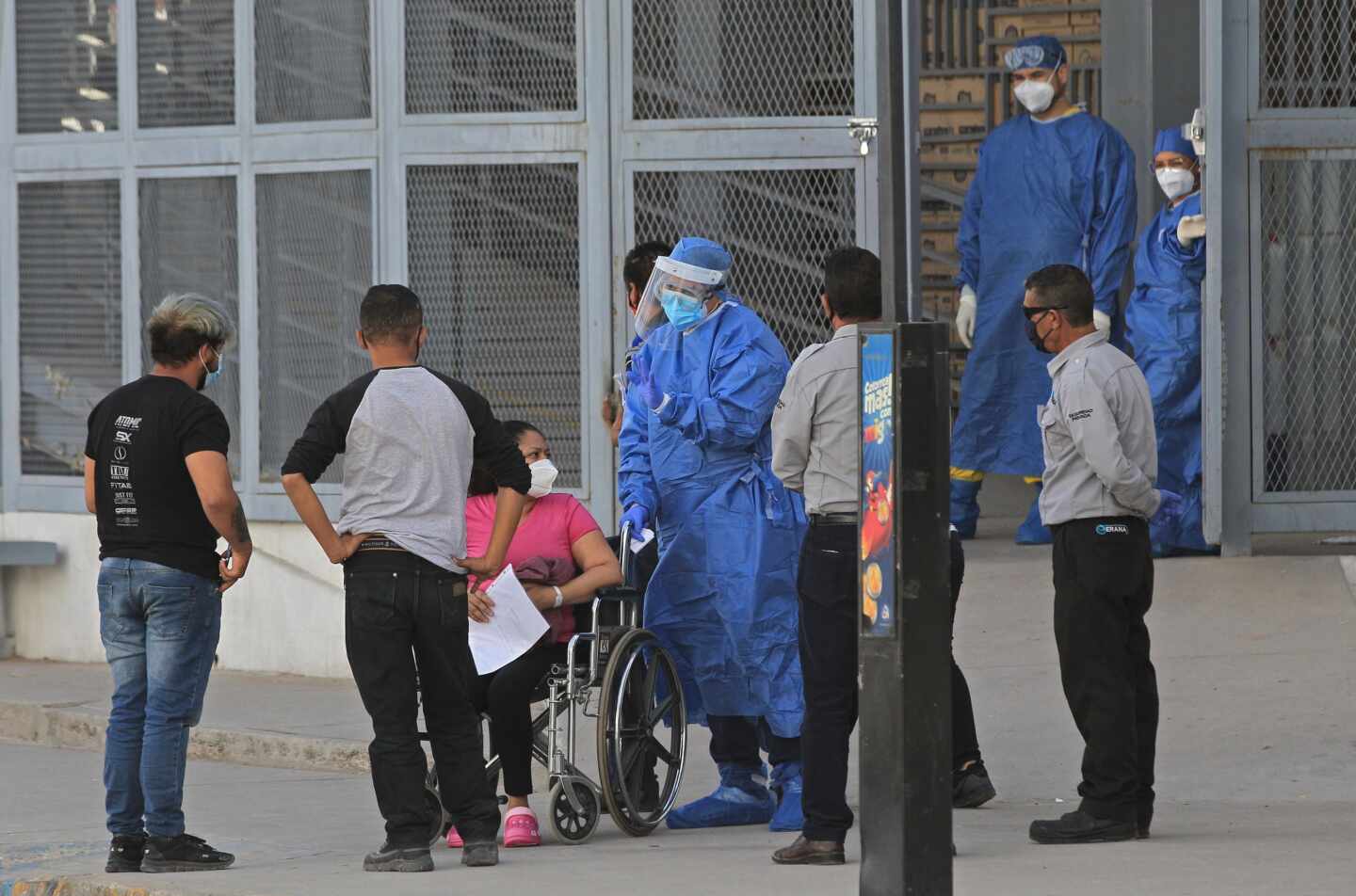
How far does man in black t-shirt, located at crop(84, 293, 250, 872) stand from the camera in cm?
629

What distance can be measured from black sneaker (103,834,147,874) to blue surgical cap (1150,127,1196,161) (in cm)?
559

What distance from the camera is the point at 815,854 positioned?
625 cm

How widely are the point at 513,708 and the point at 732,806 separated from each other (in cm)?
94

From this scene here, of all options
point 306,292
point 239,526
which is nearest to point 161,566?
point 239,526

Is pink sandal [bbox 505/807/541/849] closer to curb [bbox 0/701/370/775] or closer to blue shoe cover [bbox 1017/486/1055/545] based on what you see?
curb [bbox 0/701/370/775]

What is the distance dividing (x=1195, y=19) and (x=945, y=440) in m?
6.41

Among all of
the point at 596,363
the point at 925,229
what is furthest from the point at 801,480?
the point at 925,229

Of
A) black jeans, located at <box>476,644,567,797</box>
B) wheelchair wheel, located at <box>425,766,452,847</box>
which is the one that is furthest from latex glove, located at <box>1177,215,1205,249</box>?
wheelchair wheel, located at <box>425,766,452,847</box>

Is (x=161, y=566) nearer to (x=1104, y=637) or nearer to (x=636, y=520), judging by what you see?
(x=636, y=520)

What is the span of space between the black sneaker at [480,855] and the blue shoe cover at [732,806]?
1060 mm

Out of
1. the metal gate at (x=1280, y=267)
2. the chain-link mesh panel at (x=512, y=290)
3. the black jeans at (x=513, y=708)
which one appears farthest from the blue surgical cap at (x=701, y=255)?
the metal gate at (x=1280, y=267)

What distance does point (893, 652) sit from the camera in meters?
5.27

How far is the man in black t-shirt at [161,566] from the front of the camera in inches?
247

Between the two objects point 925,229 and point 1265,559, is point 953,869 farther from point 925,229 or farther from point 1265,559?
Result: point 925,229
